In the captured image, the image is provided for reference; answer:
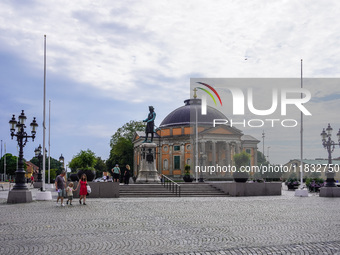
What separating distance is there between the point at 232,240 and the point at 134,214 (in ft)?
21.0

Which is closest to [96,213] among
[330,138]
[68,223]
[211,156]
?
[68,223]

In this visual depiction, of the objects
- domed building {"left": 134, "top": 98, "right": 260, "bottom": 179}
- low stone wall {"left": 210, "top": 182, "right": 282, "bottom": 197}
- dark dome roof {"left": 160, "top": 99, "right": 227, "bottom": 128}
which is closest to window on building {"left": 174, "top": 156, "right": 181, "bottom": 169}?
domed building {"left": 134, "top": 98, "right": 260, "bottom": 179}

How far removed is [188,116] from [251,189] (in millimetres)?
71036

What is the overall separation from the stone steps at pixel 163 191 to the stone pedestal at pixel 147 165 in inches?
252

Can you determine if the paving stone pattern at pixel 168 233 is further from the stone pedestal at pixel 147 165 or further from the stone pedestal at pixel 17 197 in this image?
the stone pedestal at pixel 147 165

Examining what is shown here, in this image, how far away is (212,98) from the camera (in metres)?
86.4

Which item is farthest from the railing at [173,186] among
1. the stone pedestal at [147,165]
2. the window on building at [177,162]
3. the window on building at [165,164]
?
the window on building at [165,164]

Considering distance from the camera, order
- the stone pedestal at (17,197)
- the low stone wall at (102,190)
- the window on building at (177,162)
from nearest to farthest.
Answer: the stone pedestal at (17,197) → the low stone wall at (102,190) → the window on building at (177,162)

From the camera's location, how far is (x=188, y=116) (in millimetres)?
98938

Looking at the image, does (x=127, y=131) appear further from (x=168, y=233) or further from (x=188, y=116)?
(x=168, y=233)

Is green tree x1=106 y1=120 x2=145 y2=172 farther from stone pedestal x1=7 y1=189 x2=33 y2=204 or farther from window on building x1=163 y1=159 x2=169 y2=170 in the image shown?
stone pedestal x1=7 y1=189 x2=33 y2=204

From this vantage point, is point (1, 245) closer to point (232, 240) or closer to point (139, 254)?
point (139, 254)

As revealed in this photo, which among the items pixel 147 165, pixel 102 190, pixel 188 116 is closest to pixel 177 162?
pixel 188 116

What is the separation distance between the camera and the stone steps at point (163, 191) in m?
27.7
